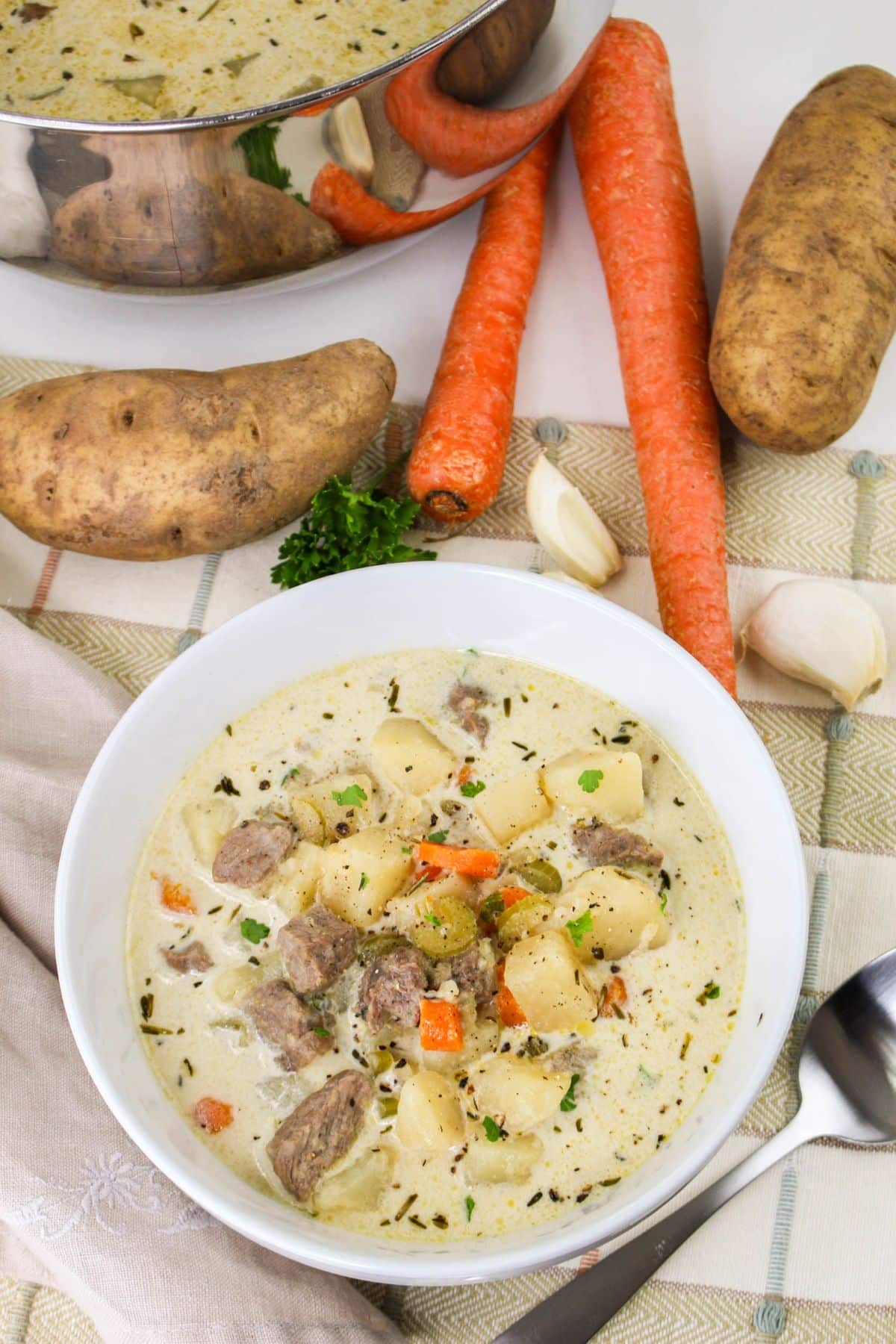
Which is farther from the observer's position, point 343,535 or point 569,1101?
point 343,535

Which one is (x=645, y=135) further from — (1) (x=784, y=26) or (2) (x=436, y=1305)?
(2) (x=436, y=1305)

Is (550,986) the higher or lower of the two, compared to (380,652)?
lower

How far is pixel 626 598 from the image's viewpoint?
3.07m

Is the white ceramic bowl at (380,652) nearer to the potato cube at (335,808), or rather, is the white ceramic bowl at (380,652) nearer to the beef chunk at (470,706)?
the beef chunk at (470,706)

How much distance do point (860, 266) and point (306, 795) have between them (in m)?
1.67

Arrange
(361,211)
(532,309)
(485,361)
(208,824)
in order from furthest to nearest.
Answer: (532,309), (485,361), (361,211), (208,824)

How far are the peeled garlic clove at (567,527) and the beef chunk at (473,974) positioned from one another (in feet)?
3.23

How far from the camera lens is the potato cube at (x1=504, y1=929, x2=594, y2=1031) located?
7.43 feet

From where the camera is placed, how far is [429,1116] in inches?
86.2

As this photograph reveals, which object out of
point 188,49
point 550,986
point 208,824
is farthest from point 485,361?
point 550,986

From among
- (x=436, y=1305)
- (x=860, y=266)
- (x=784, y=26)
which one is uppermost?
(x=784, y=26)

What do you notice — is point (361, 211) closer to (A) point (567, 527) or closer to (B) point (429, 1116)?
(A) point (567, 527)

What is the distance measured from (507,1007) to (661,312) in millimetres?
1697

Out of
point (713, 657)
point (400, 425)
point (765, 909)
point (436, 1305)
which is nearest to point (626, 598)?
point (713, 657)
